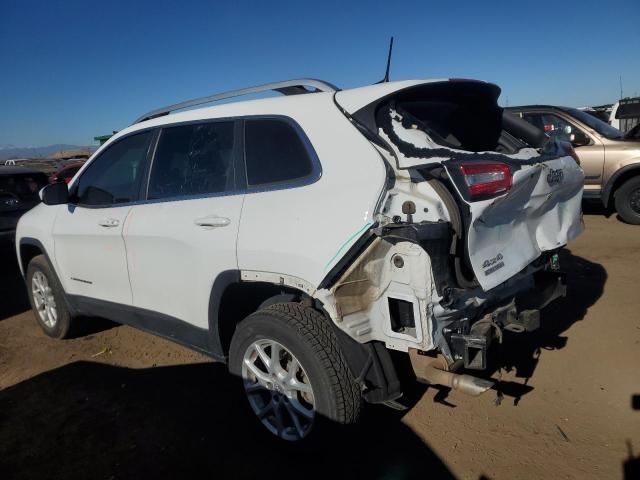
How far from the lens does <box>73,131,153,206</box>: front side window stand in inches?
142

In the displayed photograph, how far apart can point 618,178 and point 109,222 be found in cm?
768

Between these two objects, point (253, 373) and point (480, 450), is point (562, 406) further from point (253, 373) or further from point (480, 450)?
point (253, 373)

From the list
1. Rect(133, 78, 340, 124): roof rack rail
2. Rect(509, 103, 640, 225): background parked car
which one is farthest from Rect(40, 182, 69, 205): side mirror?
Rect(509, 103, 640, 225): background parked car

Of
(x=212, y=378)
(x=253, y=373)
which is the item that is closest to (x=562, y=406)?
(x=253, y=373)

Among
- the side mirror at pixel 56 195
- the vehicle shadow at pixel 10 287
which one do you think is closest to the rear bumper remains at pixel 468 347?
the side mirror at pixel 56 195

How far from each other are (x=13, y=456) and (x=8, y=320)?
10.1 ft

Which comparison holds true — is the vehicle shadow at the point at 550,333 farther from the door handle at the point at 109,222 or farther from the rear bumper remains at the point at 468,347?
the door handle at the point at 109,222

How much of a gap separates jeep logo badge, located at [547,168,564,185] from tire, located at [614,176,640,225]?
19.5 feet

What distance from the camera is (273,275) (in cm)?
262

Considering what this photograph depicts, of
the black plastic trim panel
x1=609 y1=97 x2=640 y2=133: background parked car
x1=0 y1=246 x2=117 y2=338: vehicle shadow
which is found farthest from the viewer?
x1=609 y1=97 x2=640 y2=133: background parked car

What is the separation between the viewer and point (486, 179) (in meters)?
2.33

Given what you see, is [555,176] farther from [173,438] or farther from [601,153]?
[601,153]

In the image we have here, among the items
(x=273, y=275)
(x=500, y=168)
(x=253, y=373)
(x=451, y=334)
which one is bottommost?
(x=253, y=373)

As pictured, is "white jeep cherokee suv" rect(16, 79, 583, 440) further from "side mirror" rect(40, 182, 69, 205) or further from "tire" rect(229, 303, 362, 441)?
"side mirror" rect(40, 182, 69, 205)
